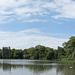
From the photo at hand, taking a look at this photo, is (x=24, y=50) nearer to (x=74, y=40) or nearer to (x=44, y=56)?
(x=44, y=56)

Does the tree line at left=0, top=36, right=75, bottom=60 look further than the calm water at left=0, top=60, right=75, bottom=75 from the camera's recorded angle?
Yes

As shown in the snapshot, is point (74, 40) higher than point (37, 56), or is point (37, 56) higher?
point (74, 40)

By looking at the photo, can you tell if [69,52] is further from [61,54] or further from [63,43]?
[61,54]

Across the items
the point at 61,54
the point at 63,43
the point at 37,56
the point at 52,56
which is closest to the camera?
the point at 63,43

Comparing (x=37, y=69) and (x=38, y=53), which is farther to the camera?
(x=38, y=53)

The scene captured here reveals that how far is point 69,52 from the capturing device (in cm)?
7988

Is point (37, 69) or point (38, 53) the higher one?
point (38, 53)

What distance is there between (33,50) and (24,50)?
13784 millimetres

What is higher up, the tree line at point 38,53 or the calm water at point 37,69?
the tree line at point 38,53

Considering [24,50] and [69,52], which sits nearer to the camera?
[69,52]

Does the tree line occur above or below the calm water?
above

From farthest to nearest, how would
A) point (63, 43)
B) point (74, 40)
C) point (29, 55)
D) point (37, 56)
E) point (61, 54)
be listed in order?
point (29, 55) < point (37, 56) < point (61, 54) < point (63, 43) < point (74, 40)

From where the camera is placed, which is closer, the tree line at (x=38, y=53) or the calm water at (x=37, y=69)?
the calm water at (x=37, y=69)

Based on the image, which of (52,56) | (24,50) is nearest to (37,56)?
(52,56)
